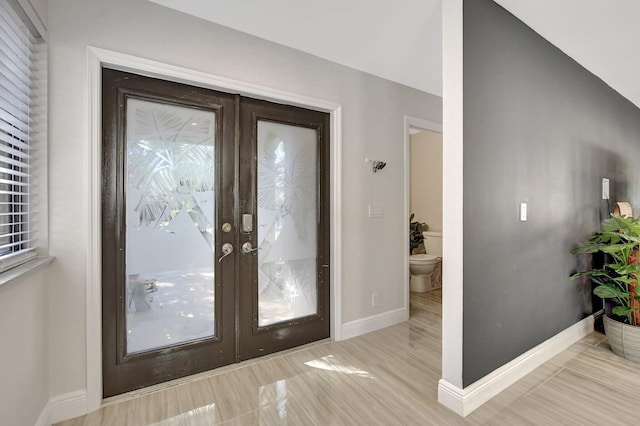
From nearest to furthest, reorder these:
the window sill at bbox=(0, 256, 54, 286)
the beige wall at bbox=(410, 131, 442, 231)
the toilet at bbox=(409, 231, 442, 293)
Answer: the window sill at bbox=(0, 256, 54, 286) → the toilet at bbox=(409, 231, 442, 293) → the beige wall at bbox=(410, 131, 442, 231)

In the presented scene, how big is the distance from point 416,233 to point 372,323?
2.27m

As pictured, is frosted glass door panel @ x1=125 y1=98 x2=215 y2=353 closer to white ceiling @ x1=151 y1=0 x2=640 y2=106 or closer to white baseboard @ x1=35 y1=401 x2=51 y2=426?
white baseboard @ x1=35 y1=401 x2=51 y2=426

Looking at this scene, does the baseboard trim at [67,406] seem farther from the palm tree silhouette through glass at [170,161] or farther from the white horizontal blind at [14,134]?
the palm tree silhouette through glass at [170,161]

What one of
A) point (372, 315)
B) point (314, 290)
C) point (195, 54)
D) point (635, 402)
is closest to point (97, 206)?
point (195, 54)

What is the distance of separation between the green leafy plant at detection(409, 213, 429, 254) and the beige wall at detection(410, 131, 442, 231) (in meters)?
0.13

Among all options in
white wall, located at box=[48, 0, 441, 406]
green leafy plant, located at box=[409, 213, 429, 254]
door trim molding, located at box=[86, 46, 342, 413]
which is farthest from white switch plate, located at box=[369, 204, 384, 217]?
green leafy plant, located at box=[409, 213, 429, 254]

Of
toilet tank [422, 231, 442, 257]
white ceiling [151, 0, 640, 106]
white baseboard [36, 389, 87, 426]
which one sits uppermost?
white ceiling [151, 0, 640, 106]

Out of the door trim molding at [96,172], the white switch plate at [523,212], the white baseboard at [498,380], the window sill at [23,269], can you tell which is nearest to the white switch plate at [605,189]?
the white baseboard at [498,380]

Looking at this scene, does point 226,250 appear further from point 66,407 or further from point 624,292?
point 624,292

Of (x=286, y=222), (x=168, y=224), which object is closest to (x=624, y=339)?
(x=286, y=222)

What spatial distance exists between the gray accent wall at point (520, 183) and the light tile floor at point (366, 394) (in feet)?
0.75

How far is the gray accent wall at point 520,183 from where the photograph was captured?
1.71 meters

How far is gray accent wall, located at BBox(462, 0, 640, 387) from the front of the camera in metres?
1.71

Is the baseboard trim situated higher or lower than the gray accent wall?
lower
